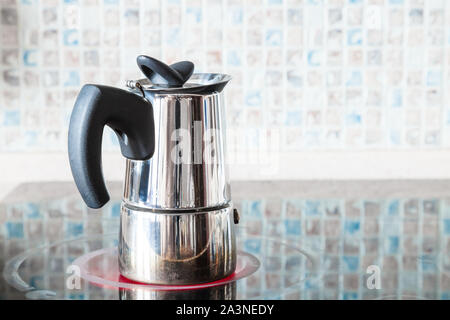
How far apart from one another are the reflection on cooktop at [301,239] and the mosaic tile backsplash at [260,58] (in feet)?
0.60

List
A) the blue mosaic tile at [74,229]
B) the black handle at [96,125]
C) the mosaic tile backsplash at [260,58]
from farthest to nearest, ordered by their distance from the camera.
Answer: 1. the mosaic tile backsplash at [260,58]
2. the blue mosaic tile at [74,229]
3. the black handle at [96,125]

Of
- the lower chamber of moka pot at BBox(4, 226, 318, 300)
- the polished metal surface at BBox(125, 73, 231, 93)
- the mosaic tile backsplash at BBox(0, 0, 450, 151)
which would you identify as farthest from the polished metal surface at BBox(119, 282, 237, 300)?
the mosaic tile backsplash at BBox(0, 0, 450, 151)

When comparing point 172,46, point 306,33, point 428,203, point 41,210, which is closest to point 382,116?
point 306,33

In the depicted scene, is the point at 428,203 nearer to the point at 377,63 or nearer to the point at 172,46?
the point at 377,63

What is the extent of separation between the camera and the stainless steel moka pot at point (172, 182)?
26.8 inches

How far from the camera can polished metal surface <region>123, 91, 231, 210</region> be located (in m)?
0.69

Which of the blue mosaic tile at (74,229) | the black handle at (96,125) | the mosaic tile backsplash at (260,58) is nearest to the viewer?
the black handle at (96,125)

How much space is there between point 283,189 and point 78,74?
0.53 m

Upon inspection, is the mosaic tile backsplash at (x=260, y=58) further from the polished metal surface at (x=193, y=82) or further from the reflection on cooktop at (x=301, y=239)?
the polished metal surface at (x=193, y=82)

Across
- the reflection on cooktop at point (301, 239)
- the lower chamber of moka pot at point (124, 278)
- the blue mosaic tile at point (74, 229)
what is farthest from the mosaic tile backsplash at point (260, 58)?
the lower chamber of moka pot at point (124, 278)

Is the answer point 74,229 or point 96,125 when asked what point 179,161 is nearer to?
point 96,125

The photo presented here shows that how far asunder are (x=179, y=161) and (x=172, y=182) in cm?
2

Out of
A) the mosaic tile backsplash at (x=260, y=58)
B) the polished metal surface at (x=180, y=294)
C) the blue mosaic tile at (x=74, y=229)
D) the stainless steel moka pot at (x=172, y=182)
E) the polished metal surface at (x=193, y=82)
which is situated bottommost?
the polished metal surface at (x=180, y=294)

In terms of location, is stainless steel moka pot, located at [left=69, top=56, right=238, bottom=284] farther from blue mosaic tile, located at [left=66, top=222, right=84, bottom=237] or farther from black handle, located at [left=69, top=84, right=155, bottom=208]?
blue mosaic tile, located at [left=66, top=222, right=84, bottom=237]
